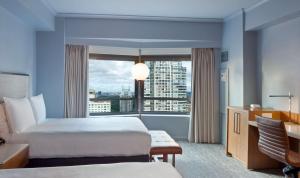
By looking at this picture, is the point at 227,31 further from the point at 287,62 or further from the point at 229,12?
the point at 287,62

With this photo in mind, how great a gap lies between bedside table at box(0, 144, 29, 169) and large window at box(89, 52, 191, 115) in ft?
11.3

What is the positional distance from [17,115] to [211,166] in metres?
2.79

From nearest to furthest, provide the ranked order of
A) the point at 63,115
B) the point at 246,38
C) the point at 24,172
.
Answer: the point at 24,172
the point at 246,38
the point at 63,115

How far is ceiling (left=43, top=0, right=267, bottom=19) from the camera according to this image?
4.63 m

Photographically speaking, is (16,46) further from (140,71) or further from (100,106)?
(100,106)

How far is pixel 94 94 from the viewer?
6434mm

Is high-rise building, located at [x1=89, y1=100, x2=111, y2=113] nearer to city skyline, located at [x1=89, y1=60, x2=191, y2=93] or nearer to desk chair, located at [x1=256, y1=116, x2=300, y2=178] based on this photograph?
city skyline, located at [x1=89, y1=60, x2=191, y2=93]

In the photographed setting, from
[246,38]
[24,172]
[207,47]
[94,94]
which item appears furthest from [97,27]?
[24,172]

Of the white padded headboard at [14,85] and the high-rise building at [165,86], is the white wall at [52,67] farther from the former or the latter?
the high-rise building at [165,86]

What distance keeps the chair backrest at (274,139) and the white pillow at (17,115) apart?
2814mm

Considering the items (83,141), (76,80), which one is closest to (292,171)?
(83,141)

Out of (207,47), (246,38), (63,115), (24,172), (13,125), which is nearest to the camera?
(24,172)

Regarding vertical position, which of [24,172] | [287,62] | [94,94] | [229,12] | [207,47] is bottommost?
[24,172]

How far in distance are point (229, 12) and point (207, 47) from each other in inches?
38.8
